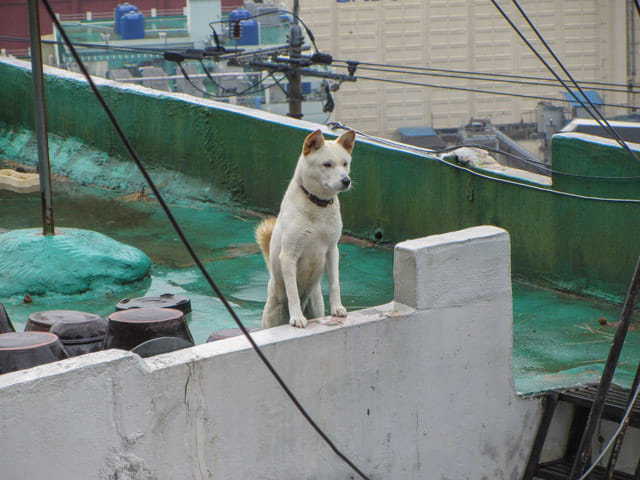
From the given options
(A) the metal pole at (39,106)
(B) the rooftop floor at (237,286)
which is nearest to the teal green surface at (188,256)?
(B) the rooftop floor at (237,286)

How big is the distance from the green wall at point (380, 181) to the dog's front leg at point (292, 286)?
420 centimetres

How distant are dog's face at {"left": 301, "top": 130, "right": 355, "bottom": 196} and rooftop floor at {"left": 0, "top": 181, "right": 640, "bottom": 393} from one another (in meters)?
2.55

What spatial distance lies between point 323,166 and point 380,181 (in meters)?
5.02

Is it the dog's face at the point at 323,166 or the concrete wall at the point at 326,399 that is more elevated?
the dog's face at the point at 323,166

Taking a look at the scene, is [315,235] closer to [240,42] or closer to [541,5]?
[240,42]

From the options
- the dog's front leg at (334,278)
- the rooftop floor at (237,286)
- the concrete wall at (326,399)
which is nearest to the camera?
the concrete wall at (326,399)

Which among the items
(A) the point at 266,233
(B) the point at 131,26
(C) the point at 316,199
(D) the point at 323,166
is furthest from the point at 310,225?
(B) the point at 131,26

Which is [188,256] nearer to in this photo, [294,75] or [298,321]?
[298,321]

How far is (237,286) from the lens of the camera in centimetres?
925

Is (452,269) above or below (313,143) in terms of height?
below

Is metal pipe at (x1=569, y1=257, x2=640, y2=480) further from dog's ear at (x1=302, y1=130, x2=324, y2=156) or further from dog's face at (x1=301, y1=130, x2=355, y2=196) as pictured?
dog's ear at (x1=302, y1=130, x2=324, y2=156)

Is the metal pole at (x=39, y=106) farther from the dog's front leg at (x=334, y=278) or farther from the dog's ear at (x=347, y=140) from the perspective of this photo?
the dog's front leg at (x=334, y=278)

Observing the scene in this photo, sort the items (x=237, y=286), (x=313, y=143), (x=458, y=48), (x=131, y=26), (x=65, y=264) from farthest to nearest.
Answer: (x=458, y=48) → (x=131, y=26) → (x=237, y=286) → (x=65, y=264) → (x=313, y=143)

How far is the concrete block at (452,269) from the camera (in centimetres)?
612
